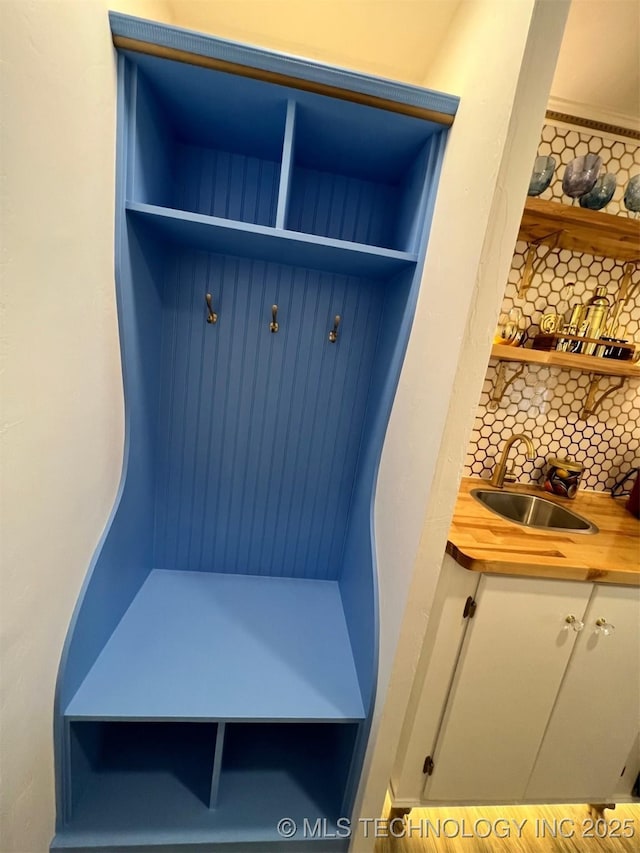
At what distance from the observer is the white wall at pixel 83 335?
610 millimetres

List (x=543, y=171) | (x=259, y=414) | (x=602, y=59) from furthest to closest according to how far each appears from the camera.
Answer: (x=259, y=414) < (x=543, y=171) < (x=602, y=59)

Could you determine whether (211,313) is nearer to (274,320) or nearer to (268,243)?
(274,320)

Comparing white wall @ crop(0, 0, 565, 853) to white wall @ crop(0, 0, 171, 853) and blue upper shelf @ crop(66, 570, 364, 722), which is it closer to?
white wall @ crop(0, 0, 171, 853)

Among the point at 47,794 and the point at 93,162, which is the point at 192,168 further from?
the point at 47,794

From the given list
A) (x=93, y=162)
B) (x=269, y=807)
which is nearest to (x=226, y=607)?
(x=269, y=807)

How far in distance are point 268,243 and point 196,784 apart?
1.64 metres

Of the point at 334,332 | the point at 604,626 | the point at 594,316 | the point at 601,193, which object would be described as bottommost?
the point at 604,626

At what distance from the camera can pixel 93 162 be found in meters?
0.79

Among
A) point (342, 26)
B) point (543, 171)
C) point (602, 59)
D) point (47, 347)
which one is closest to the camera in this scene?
point (47, 347)

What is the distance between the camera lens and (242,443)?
4.60ft

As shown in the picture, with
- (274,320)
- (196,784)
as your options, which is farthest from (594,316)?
(196,784)

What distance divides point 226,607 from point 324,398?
0.85m

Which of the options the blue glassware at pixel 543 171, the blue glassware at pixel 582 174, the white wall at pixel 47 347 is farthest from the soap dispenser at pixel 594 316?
the white wall at pixel 47 347

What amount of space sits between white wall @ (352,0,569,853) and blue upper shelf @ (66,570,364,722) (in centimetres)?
23
